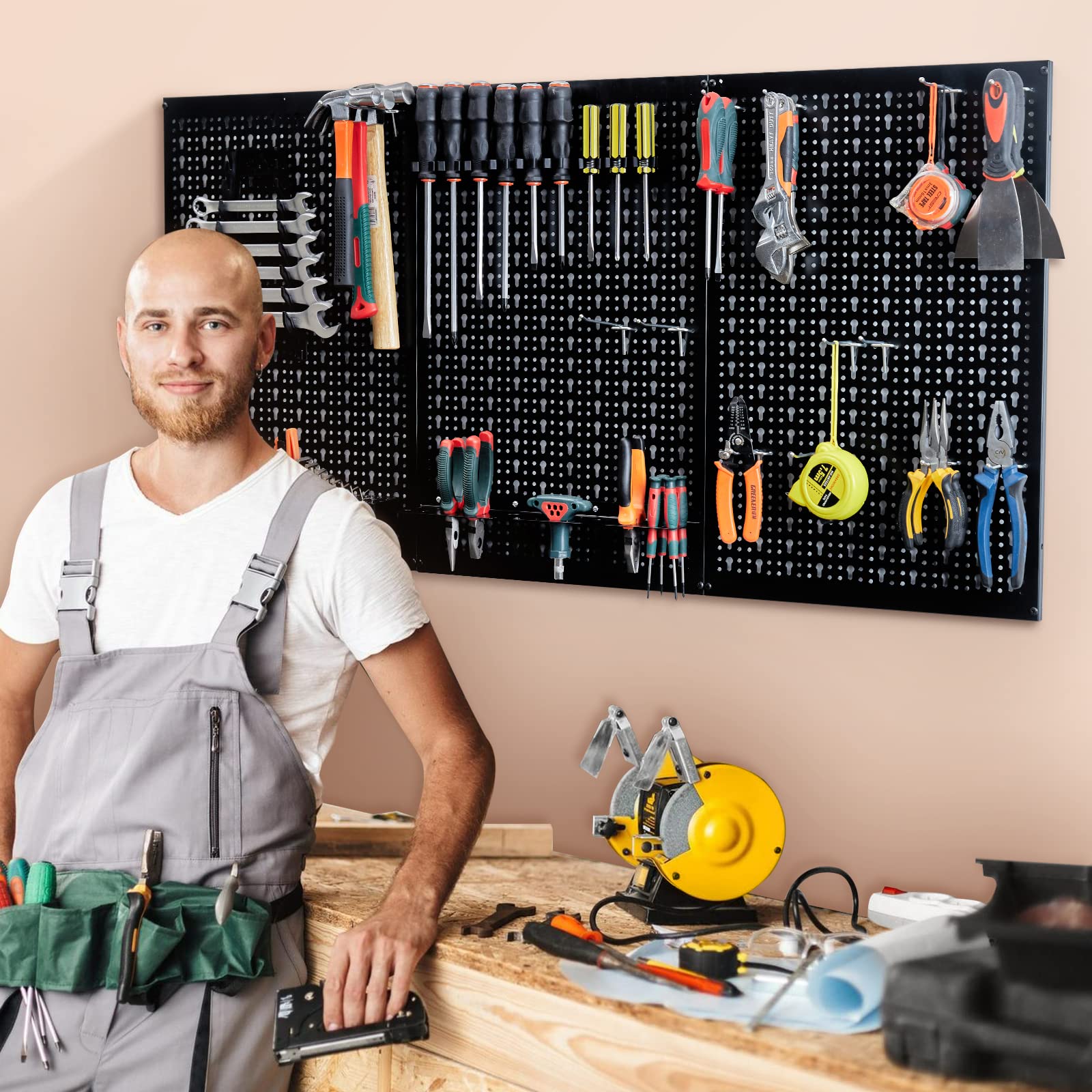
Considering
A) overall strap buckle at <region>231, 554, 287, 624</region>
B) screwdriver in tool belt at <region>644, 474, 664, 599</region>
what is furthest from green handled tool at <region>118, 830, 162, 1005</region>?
screwdriver in tool belt at <region>644, 474, 664, 599</region>

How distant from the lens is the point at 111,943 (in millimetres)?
1522

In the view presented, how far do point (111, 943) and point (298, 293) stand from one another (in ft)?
Answer: 5.33

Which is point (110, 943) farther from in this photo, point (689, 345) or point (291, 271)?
point (291, 271)

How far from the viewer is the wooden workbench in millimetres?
1271

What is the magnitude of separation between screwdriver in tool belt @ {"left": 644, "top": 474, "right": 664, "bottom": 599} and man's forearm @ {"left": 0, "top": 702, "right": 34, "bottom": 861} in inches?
46.4

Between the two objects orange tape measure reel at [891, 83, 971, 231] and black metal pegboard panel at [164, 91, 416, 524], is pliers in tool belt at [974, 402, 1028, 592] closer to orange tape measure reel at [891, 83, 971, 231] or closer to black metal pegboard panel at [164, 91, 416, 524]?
orange tape measure reel at [891, 83, 971, 231]

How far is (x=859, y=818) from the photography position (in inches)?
96.0

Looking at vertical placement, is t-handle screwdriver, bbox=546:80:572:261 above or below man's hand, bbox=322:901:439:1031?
above

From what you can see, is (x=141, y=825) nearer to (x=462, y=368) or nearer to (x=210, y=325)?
(x=210, y=325)

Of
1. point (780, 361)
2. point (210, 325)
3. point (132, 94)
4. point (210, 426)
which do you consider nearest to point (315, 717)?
point (210, 426)

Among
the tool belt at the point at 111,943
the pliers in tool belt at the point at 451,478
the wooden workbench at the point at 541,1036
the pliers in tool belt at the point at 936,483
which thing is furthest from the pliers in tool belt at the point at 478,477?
the tool belt at the point at 111,943

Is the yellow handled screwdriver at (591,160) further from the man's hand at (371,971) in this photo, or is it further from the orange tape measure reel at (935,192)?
the man's hand at (371,971)

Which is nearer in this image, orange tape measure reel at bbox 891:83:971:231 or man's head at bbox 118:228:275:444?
man's head at bbox 118:228:275:444

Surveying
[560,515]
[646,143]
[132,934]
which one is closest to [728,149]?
[646,143]
